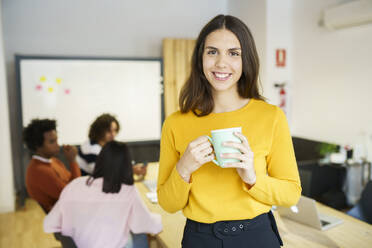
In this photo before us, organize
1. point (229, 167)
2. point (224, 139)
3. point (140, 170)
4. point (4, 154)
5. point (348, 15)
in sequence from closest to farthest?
1. point (224, 139)
2. point (229, 167)
3. point (140, 170)
4. point (348, 15)
5. point (4, 154)

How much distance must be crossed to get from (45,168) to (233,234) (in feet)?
5.35

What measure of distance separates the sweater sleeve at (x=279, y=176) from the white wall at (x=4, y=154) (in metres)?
3.64

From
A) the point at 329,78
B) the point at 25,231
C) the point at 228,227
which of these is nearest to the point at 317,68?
the point at 329,78

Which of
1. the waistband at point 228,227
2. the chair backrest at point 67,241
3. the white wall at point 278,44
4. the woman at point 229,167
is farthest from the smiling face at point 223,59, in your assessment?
the white wall at point 278,44

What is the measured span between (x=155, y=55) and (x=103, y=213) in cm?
361

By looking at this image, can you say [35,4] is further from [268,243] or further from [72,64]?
[268,243]

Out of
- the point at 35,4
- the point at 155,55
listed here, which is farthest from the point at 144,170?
the point at 35,4

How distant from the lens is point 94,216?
5.71 feet

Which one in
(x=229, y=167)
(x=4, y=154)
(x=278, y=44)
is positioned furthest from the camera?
(x=278, y=44)

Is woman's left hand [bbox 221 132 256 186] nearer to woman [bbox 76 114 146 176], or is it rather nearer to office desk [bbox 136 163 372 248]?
office desk [bbox 136 163 372 248]

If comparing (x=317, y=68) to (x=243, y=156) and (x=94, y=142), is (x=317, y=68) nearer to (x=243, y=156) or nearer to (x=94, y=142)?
(x=94, y=142)

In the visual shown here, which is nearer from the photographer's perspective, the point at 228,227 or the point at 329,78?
the point at 228,227

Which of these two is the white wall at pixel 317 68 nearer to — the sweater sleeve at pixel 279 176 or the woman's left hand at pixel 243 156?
the sweater sleeve at pixel 279 176

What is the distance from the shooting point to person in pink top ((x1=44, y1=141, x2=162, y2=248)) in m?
1.74
